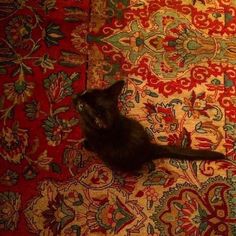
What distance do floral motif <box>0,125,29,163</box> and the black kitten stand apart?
236 mm

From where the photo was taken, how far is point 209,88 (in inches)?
56.3

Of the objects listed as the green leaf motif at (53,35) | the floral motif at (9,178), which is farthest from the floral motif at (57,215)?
the green leaf motif at (53,35)

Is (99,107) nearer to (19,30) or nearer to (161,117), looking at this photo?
(161,117)

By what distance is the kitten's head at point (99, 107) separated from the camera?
3.62ft

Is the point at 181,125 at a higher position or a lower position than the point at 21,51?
lower

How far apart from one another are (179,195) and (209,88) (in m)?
0.43

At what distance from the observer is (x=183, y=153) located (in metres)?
1.30

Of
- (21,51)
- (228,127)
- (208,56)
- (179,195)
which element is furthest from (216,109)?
(21,51)

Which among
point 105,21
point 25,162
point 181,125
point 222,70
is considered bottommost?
point 25,162

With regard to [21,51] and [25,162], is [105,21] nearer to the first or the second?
[21,51]

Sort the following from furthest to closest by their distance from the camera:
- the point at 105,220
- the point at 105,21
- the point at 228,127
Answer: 1. the point at 105,21
2. the point at 228,127
3. the point at 105,220

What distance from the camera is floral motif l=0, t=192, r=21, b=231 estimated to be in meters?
1.25

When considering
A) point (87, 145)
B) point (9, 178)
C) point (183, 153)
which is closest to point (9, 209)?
point (9, 178)

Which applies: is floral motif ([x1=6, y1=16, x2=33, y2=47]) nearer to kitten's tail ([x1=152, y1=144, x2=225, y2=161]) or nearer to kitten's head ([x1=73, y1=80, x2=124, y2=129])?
kitten's head ([x1=73, y1=80, x2=124, y2=129])
